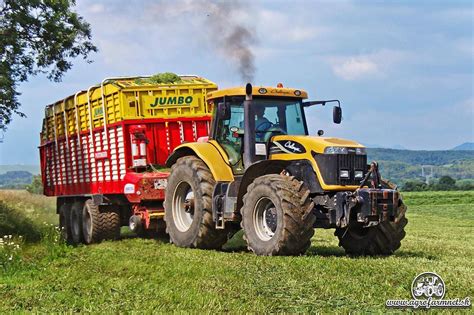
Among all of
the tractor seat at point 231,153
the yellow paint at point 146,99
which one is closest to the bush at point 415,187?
the yellow paint at point 146,99

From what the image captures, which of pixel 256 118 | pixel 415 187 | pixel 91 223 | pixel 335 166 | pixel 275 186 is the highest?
pixel 256 118

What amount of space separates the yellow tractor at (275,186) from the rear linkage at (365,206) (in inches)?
0.6

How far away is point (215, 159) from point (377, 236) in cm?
318

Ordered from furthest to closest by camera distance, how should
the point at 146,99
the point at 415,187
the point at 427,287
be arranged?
1. the point at 415,187
2. the point at 146,99
3. the point at 427,287

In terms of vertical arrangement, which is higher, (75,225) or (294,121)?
(294,121)

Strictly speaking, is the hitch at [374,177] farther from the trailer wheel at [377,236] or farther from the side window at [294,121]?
the side window at [294,121]

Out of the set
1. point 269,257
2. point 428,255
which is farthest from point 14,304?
point 428,255

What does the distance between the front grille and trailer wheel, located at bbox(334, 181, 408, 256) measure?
84 centimetres

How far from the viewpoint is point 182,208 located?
14492 millimetres

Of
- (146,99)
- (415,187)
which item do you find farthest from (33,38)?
(415,187)

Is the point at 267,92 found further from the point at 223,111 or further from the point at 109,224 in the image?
the point at 109,224

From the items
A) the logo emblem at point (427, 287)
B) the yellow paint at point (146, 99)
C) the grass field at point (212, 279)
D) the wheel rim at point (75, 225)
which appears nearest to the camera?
the grass field at point (212, 279)

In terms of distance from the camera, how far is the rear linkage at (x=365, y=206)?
11375mm

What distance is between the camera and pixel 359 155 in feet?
39.9
